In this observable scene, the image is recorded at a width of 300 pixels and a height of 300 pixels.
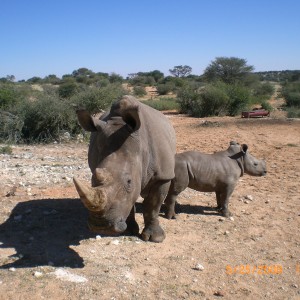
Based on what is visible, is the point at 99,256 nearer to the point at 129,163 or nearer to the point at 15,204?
the point at 129,163

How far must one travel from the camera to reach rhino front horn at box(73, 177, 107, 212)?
10.8ft

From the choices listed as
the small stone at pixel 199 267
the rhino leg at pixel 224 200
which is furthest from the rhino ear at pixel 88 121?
the rhino leg at pixel 224 200

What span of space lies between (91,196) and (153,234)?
204 cm

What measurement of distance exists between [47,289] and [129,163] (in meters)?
1.45

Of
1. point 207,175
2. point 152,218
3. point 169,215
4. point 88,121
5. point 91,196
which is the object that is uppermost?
point 88,121

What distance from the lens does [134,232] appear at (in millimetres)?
5328

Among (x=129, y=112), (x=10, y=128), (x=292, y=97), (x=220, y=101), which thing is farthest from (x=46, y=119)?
(x=292, y=97)

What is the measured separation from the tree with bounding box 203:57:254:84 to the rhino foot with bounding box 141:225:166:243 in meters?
38.2

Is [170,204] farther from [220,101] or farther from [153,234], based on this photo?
[220,101]

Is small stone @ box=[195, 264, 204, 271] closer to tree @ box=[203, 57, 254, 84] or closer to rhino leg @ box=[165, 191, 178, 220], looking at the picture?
rhino leg @ box=[165, 191, 178, 220]

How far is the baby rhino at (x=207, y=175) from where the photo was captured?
235 inches

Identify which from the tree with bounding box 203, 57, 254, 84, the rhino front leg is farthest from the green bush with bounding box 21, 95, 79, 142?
the tree with bounding box 203, 57, 254, 84

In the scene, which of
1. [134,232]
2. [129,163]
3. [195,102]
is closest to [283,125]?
[195,102]

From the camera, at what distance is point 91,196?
3.32 metres
